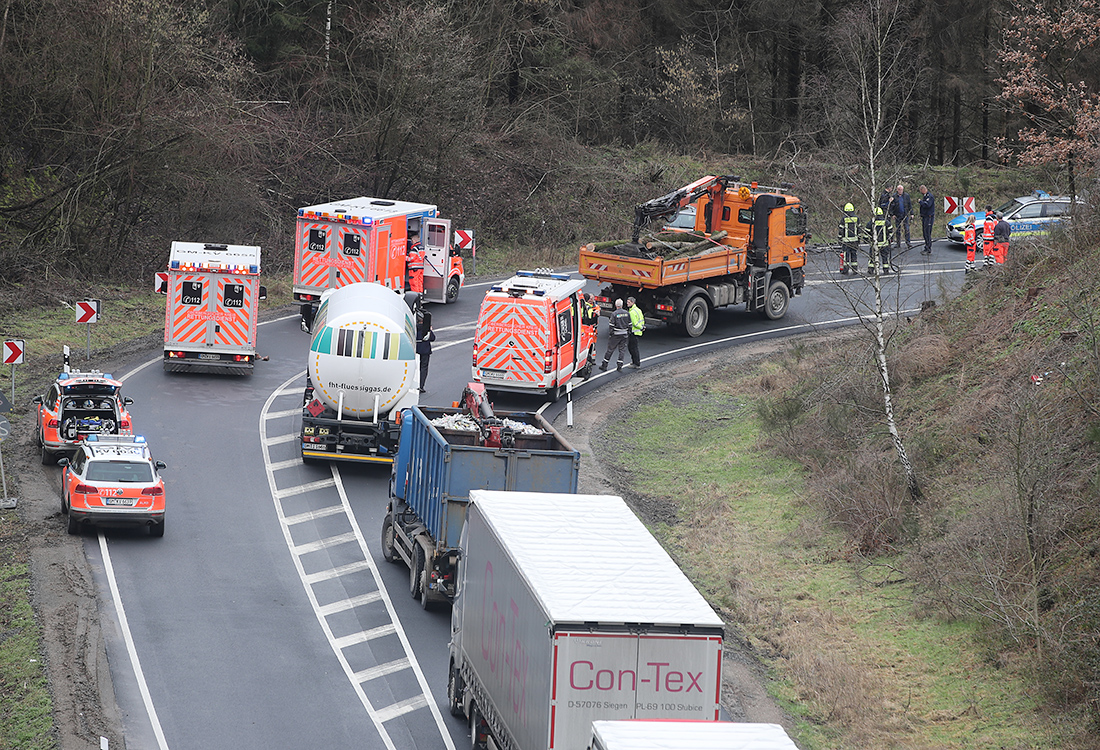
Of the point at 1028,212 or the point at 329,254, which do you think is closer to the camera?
the point at 329,254

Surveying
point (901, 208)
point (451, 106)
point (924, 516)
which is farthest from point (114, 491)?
point (451, 106)

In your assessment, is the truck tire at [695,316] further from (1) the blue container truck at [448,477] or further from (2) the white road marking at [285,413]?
(1) the blue container truck at [448,477]

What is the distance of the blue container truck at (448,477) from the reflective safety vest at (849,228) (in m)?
16.6

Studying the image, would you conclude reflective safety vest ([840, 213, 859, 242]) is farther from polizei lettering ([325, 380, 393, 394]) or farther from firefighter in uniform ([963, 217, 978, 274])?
polizei lettering ([325, 380, 393, 394])

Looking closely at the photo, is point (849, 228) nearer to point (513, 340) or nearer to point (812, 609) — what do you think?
point (513, 340)

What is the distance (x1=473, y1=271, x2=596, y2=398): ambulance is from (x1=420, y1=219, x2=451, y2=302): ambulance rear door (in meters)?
8.66

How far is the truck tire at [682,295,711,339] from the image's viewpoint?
3503 cm

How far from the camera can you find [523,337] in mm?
28219

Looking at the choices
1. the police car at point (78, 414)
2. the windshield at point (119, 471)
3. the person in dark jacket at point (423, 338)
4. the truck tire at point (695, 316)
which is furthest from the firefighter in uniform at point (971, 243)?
the windshield at point (119, 471)

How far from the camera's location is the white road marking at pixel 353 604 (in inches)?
647

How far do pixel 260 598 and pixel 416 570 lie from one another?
7.76 feet

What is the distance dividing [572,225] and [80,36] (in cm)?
1934

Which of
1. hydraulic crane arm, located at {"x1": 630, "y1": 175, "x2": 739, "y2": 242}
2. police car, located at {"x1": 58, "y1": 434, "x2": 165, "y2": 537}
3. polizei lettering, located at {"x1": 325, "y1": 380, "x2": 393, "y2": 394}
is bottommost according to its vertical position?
police car, located at {"x1": 58, "y1": 434, "x2": 165, "y2": 537}

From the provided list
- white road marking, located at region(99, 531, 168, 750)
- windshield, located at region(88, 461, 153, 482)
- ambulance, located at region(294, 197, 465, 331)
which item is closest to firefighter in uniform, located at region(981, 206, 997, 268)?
ambulance, located at region(294, 197, 465, 331)
